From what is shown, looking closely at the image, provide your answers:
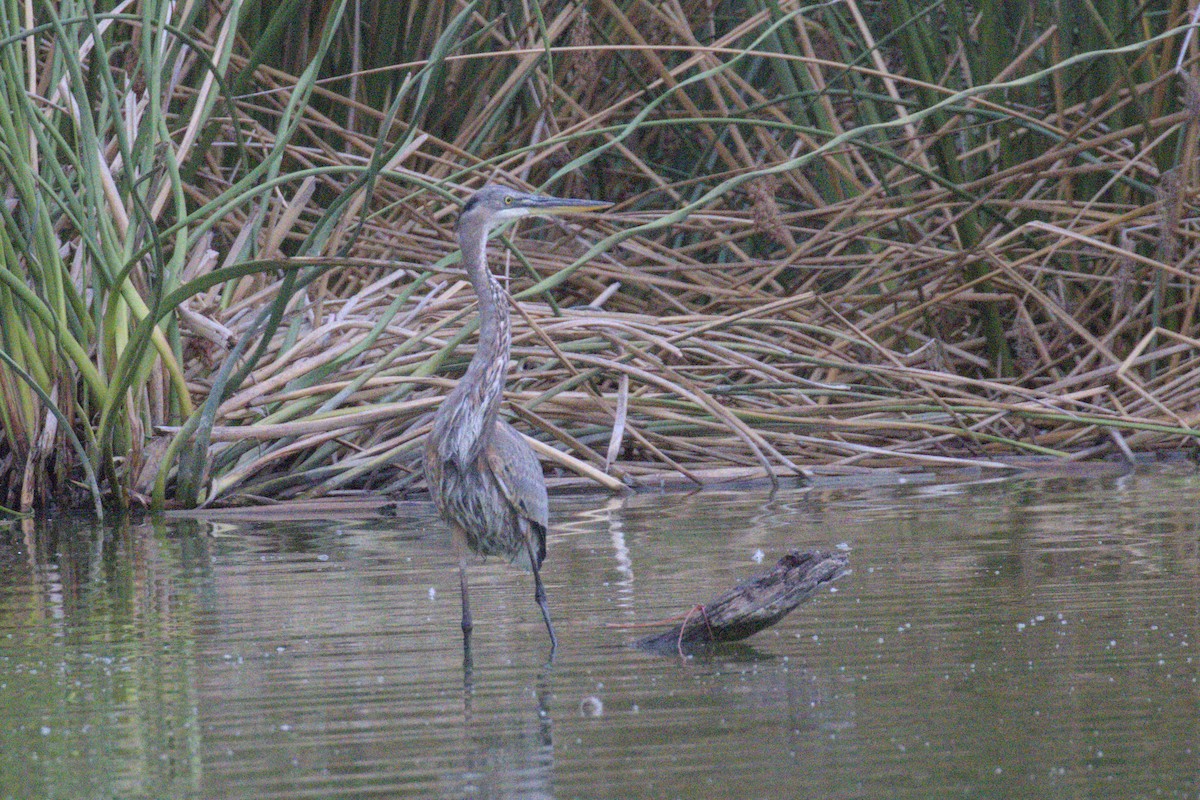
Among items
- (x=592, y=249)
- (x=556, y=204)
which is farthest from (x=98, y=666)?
(x=592, y=249)

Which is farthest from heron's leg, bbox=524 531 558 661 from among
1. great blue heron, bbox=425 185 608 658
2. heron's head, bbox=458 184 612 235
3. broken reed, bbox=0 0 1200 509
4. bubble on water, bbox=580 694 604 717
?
broken reed, bbox=0 0 1200 509

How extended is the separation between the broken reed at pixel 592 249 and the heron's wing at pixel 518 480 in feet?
5.81

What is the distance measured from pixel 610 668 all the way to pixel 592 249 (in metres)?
4.43

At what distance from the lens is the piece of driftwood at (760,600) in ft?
15.2

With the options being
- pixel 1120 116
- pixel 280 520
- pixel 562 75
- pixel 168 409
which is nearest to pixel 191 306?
pixel 168 409

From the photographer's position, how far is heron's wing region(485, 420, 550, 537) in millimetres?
5258

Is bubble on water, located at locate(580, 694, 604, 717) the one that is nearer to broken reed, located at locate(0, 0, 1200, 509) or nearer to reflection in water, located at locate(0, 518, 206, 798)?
reflection in water, located at locate(0, 518, 206, 798)

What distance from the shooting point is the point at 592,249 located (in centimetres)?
861

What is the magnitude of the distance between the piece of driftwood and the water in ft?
0.30

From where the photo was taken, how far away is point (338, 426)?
8.17 m

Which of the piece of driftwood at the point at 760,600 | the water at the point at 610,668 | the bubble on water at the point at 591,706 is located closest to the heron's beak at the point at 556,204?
the water at the point at 610,668

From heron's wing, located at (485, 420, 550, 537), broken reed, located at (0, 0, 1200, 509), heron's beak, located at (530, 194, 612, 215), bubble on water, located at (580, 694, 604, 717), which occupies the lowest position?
broken reed, located at (0, 0, 1200, 509)

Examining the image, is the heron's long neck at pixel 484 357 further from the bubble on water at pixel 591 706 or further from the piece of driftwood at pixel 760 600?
the bubble on water at pixel 591 706

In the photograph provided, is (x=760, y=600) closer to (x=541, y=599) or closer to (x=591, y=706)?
(x=541, y=599)
